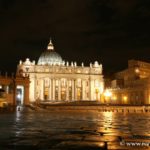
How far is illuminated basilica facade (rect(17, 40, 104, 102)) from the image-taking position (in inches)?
4884

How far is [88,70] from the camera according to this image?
130m

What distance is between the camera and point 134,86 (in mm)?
88188

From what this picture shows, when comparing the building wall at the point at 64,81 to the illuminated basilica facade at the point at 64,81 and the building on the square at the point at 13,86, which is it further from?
the building on the square at the point at 13,86

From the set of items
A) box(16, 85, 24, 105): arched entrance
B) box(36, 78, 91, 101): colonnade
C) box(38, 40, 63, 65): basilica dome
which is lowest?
box(16, 85, 24, 105): arched entrance

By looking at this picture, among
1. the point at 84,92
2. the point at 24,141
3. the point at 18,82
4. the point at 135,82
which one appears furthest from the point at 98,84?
the point at 24,141

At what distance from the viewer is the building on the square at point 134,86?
263 feet

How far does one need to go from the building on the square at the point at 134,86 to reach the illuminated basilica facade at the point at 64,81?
1596cm

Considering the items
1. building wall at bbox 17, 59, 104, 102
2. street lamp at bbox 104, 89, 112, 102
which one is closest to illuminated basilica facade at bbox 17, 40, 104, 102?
building wall at bbox 17, 59, 104, 102

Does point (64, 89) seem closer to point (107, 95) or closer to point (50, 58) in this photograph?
point (50, 58)

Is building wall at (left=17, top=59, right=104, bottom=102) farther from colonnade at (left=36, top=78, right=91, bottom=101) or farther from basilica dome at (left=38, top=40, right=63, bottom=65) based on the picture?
basilica dome at (left=38, top=40, right=63, bottom=65)

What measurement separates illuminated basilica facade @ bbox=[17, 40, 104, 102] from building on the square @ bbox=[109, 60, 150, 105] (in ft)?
52.4

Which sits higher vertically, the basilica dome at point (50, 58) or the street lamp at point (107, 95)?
the basilica dome at point (50, 58)

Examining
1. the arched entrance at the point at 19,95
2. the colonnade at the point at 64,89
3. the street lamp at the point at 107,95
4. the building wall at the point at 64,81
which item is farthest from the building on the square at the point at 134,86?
the arched entrance at the point at 19,95

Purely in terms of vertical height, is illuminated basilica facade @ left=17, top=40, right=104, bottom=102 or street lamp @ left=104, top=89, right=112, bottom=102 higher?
illuminated basilica facade @ left=17, top=40, right=104, bottom=102
